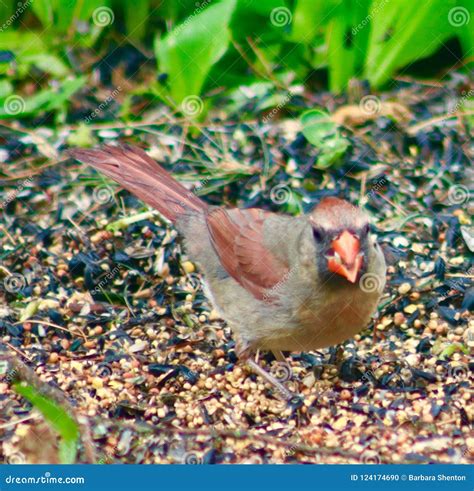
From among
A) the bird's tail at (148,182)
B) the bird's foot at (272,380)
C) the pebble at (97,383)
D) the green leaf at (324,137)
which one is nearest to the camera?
the bird's foot at (272,380)

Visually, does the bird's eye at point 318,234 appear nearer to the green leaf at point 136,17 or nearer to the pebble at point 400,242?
the pebble at point 400,242

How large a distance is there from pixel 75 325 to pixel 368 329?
1.51m

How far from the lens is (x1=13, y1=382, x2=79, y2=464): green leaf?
321 centimetres

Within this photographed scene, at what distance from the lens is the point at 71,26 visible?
7.15 metres

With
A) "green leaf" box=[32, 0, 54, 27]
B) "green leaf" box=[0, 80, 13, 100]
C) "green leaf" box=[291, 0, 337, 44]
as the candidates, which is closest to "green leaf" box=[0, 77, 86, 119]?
"green leaf" box=[0, 80, 13, 100]

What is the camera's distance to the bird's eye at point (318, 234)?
414 cm

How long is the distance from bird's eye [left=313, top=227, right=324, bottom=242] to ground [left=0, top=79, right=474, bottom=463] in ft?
2.54

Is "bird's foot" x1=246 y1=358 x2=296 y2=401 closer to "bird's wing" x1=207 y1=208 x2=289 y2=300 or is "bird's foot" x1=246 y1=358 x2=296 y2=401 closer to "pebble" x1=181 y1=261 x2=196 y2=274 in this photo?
"bird's wing" x1=207 y1=208 x2=289 y2=300

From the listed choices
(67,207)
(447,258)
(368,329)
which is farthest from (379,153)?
(67,207)

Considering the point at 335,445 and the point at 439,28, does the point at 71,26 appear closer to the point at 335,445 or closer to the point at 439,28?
the point at 439,28

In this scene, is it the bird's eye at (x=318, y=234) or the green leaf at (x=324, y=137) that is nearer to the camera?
the bird's eye at (x=318, y=234)

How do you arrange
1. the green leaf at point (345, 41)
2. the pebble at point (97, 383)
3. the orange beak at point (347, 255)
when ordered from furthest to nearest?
the green leaf at point (345, 41) < the pebble at point (97, 383) < the orange beak at point (347, 255)

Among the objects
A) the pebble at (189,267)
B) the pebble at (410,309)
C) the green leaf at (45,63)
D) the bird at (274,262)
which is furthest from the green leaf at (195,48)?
the pebble at (410,309)

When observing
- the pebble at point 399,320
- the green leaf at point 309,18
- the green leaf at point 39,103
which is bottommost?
the pebble at point 399,320
